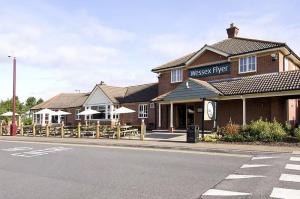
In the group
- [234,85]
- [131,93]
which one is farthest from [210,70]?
[131,93]

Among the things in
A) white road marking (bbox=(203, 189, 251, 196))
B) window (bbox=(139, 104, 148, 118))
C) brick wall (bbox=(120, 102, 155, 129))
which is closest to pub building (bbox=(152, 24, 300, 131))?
brick wall (bbox=(120, 102, 155, 129))

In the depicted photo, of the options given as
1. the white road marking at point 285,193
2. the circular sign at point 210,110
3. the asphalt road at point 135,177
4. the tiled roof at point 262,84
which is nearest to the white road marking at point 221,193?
the asphalt road at point 135,177

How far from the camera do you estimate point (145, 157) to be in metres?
14.9

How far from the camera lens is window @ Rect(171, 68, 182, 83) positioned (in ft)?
106

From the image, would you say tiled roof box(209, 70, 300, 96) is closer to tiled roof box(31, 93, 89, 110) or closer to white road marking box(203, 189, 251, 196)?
white road marking box(203, 189, 251, 196)

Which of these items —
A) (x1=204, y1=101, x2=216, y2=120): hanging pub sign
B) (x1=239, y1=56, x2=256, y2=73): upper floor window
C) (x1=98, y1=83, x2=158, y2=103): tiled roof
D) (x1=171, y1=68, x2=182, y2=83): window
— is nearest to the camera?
(x1=204, y1=101, x2=216, y2=120): hanging pub sign

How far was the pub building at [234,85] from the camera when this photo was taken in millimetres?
24234

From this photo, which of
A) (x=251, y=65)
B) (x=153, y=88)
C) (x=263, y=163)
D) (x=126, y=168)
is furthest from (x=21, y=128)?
(x=263, y=163)

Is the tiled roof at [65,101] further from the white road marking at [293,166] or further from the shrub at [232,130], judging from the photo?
the white road marking at [293,166]

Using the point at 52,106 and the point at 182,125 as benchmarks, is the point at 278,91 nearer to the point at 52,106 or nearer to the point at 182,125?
the point at 182,125

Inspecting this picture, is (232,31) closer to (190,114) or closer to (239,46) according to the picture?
(239,46)

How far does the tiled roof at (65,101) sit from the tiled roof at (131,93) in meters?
4.78

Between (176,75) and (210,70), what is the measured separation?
364cm

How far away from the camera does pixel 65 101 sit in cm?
4875
